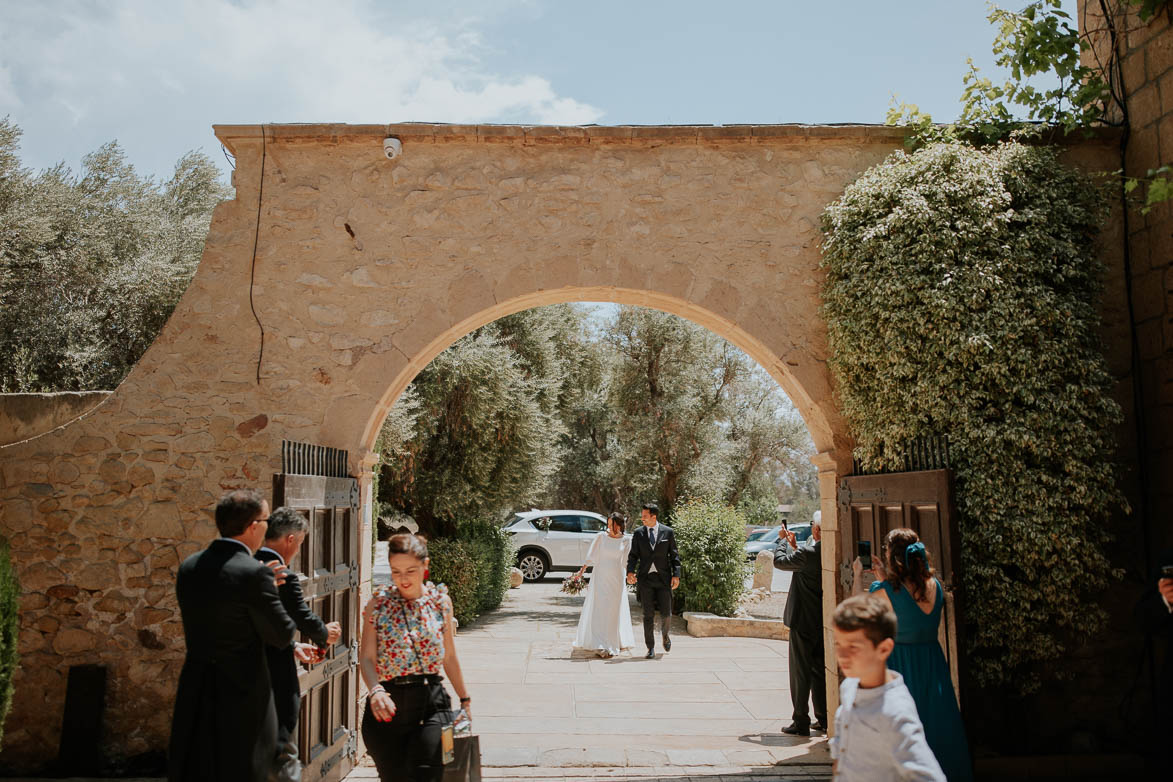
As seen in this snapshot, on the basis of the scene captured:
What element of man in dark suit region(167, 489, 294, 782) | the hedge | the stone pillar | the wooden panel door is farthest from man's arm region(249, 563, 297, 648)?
the stone pillar

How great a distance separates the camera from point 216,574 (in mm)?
3158

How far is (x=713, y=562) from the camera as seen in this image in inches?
454

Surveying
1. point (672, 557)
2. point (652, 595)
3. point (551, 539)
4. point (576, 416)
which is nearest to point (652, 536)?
point (672, 557)

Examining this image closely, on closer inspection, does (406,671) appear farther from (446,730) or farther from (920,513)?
(920,513)

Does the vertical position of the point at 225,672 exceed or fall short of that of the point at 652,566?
it exceeds it

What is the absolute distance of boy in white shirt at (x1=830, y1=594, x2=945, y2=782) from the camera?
230cm

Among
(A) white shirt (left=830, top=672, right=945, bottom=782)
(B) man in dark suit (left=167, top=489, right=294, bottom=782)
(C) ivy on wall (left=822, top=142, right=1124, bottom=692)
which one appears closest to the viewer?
(A) white shirt (left=830, top=672, right=945, bottom=782)

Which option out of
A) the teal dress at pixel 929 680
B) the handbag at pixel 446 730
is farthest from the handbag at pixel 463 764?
the teal dress at pixel 929 680

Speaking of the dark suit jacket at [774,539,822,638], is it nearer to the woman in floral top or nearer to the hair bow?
the hair bow

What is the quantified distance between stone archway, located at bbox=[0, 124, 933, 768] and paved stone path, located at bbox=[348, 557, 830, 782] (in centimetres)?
131

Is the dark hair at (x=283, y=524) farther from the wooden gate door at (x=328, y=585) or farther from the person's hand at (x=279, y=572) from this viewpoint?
the wooden gate door at (x=328, y=585)

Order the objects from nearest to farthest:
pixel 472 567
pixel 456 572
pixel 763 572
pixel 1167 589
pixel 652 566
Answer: pixel 1167 589 < pixel 652 566 < pixel 456 572 < pixel 472 567 < pixel 763 572

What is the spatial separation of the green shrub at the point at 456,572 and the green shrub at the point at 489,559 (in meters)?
0.37

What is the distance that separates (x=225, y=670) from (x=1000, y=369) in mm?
4383
